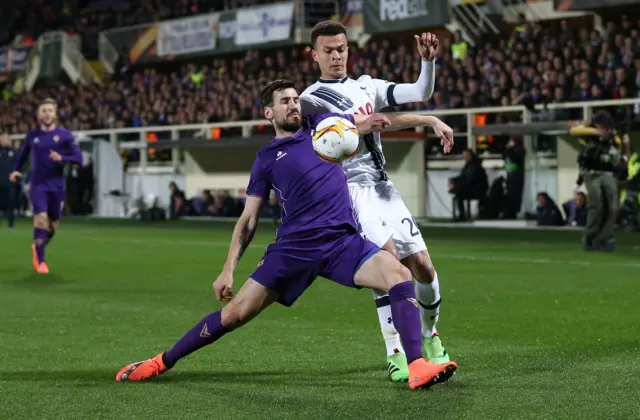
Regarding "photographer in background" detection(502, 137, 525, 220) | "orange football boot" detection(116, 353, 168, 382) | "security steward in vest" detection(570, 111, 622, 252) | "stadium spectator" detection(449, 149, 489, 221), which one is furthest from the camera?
"stadium spectator" detection(449, 149, 489, 221)

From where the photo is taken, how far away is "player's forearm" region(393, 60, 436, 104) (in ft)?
23.8

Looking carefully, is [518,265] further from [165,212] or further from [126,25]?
[126,25]

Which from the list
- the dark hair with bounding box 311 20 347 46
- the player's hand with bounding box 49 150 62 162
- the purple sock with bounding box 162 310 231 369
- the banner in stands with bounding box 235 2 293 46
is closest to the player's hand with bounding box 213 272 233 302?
the purple sock with bounding box 162 310 231 369

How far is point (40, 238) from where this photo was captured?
49.8 ft

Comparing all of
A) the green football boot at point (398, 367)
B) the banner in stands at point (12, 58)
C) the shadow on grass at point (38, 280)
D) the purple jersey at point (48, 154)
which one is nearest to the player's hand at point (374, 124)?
the green football boot at point (398, 367)

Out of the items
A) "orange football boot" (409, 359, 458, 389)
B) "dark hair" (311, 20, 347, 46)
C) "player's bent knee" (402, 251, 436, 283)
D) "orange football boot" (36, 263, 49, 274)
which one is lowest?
"orange football boot" (36, 263, 49, 274)

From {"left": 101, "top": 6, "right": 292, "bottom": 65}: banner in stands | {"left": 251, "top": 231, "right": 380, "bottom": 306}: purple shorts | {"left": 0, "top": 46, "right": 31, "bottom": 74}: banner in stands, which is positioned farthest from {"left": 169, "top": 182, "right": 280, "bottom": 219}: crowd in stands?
{"left": 251, "top": 231, "right": 380, "bottom": 306}: purple shorts

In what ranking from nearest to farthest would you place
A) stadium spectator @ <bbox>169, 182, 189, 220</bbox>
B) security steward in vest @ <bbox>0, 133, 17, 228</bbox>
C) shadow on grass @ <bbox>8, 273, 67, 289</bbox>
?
shadow on grass @ <bbox>8, 273, 67, 289</bbox>, security steward in vest @ <bbox>0, 133, 17, 228</bbox>, stadium spectator @ <bbox>169, 182, 189, 220</bbox>

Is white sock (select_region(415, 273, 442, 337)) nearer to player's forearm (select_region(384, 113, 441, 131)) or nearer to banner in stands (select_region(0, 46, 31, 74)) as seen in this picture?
player's forearm (select_region(384, 113, 441, 131))

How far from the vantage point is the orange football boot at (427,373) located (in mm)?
6320

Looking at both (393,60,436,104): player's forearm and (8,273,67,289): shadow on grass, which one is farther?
(8,273,67,289): shadow on grass

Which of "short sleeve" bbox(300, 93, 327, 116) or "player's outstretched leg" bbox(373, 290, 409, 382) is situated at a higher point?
"short sleeve" bbox(300, 93, 327, 116)

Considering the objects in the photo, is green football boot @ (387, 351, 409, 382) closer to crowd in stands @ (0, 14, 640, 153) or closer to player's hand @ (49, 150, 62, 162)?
player's hand @ (49, 150, 62, 162)

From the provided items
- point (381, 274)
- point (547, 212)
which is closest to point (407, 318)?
point (381, 274)
